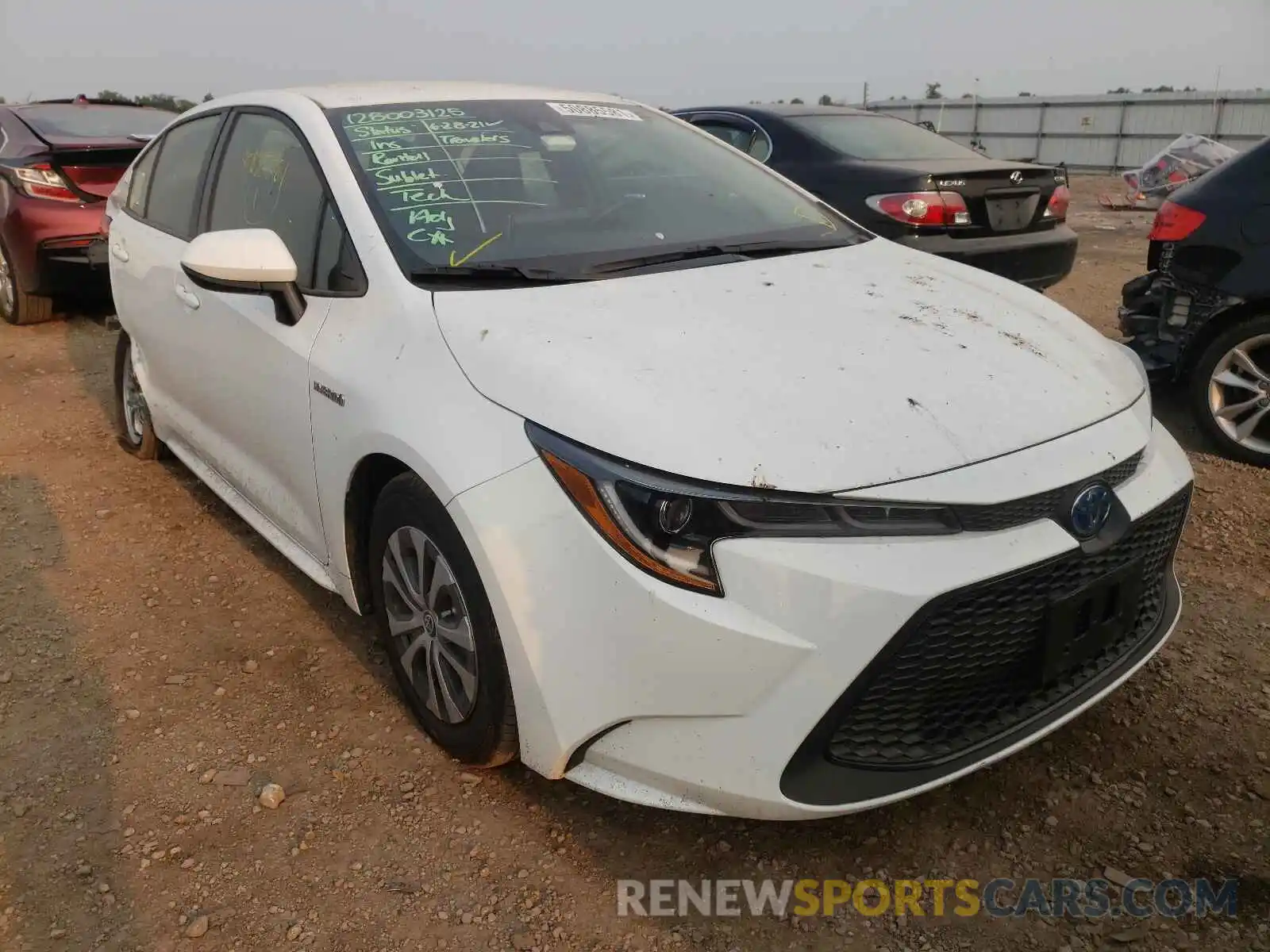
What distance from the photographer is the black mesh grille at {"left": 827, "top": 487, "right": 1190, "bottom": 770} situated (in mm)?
1787

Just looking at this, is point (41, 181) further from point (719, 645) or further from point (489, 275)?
point (719, 645)

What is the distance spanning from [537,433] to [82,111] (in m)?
7.74

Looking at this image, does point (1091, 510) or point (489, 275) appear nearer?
point (1091, 510)

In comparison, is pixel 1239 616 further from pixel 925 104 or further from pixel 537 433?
pixel 925 104

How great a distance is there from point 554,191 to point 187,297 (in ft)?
Answer: 4.47

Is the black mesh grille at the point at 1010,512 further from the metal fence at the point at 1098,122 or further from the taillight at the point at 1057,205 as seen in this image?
the metal fence at the point at 1098,122

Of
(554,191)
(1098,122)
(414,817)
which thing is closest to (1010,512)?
(414,817)

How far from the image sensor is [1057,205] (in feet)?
19.1

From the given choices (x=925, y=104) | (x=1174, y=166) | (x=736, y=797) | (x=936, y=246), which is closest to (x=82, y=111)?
(x=936, y=246)

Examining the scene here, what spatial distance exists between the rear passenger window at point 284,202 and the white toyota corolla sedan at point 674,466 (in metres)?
0.02

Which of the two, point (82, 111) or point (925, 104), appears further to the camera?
point (925, 104)

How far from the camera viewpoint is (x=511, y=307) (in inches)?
88.7

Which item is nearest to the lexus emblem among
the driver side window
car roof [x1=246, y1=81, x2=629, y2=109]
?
car roof [x1=246, y1=81, x2=629, y2=109]

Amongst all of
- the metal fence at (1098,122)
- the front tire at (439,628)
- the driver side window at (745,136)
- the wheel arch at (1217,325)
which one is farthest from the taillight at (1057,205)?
the metal fence at (1098,122)
